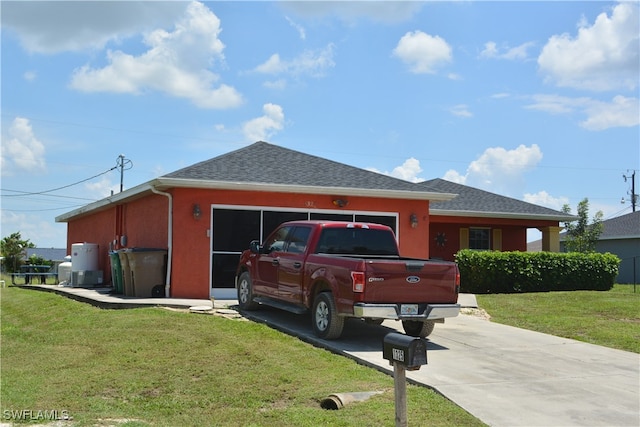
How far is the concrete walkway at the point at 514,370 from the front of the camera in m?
Result: 6.75

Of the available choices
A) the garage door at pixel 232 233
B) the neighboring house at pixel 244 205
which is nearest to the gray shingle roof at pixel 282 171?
the neighboring house at pixel 244 205

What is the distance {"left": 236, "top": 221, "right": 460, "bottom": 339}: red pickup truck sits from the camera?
9.33 metres

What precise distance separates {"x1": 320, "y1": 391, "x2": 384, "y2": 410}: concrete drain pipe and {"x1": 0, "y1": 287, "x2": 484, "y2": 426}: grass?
0.27ft

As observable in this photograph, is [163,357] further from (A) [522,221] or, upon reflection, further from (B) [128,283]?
(A) [522,221]

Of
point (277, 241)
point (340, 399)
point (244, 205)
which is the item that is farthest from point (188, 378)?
point (244, 205)

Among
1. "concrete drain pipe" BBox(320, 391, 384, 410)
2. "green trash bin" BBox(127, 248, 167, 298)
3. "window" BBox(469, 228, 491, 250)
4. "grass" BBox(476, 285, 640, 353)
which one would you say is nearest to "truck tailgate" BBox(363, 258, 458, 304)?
"concrete drain pipe" BBox(320, 391, 384, 410)

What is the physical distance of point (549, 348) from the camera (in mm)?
10469

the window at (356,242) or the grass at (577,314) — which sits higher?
the window at (356,242)

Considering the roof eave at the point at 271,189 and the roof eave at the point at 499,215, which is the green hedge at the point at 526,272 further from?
the roof eave at the point at 271,189

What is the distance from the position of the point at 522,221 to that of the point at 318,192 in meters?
11.8

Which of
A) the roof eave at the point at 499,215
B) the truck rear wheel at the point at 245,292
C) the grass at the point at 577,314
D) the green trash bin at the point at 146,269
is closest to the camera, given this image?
the grass at the point at 577,314

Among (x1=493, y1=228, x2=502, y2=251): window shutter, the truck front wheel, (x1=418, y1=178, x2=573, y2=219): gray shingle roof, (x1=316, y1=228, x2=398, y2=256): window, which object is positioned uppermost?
(x1=418, y1=178, x2=573, y2=219): gray shingle roof

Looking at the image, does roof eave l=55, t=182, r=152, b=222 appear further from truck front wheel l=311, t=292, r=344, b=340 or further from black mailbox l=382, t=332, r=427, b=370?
black mailbox l=382, t=332, r=427, b=370

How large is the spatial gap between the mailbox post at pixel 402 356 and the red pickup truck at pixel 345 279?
4274mm
